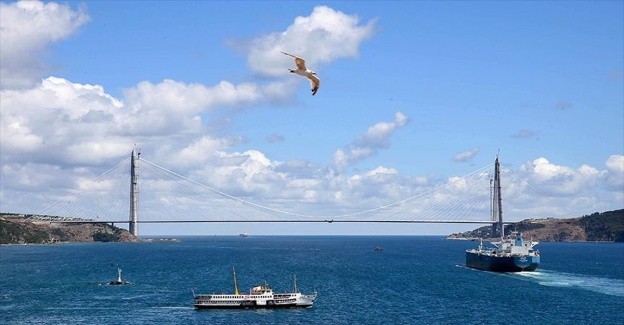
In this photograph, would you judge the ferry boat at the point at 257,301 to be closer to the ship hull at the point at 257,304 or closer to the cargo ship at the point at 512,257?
the ship hull at the point at 257,304

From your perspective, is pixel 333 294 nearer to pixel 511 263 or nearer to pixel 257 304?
pixel 257 304

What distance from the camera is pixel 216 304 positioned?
8375 cm

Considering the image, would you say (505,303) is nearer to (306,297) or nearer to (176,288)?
(306,297)

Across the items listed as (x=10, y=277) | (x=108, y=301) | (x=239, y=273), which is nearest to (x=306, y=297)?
(x=108, y=301)

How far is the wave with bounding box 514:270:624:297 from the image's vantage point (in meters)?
108

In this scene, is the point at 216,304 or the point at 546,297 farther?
the point at 546,297

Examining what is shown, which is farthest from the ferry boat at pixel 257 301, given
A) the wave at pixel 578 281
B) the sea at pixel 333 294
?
the wave at pixel 578 281

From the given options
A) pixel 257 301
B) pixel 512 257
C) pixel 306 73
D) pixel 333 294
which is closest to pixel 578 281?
pixel 512 257

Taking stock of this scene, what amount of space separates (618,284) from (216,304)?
6479 centimetres

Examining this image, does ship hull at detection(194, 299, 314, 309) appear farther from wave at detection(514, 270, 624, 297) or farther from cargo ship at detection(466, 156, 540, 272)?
cargo ship at detection(466, 156, 540, 272)

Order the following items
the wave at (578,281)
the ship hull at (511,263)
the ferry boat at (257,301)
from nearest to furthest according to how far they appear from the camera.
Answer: the ferry boat at (257,301)
the wave at (578,281)
the ship hull at (511,263)

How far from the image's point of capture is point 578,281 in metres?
119

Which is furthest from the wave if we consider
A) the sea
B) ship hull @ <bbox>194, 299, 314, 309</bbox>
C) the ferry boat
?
ship hull @ <bbox>194, 299, 314, 309</bbox>

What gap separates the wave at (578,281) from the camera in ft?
353
